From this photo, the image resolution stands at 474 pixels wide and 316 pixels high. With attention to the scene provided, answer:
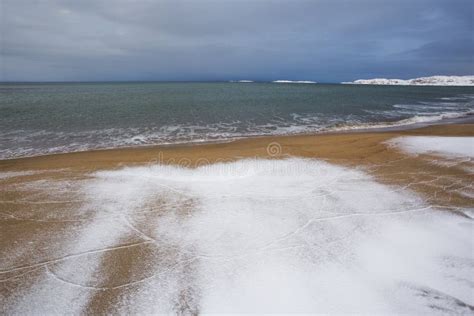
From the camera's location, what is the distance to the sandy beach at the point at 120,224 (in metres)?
3.76

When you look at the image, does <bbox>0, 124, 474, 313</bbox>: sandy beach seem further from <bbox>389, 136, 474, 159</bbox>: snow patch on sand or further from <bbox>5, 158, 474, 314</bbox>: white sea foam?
<bbox>389, 136, 474, 159</bbox>: snow patch on sand

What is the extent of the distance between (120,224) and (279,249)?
3.11m

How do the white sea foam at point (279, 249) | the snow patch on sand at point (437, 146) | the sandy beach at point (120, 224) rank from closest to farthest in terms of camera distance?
1. the white sea foam at point (279, 249)
2. the sandy beach at point (120, 224)
3. the snow patch on sand at point (437, 146)

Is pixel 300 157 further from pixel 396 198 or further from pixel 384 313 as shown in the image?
pixel 384 313

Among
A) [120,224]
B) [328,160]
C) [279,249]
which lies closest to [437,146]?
[328,160]

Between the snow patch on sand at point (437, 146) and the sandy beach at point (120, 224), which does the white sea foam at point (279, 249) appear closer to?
the sandy beach at point (120, 224)

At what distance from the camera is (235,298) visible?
11.9 ft

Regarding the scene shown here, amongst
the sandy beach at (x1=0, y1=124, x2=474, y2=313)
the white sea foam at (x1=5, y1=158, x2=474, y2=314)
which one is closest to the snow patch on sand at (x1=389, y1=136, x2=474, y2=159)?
the sandy beach at (x1=0, y1=124, x2=474, y2=313)

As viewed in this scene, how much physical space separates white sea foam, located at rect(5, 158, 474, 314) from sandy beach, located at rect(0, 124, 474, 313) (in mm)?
33

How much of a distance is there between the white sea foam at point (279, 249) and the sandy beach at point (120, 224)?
0.03m

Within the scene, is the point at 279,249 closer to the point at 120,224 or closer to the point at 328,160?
the point at 120,224

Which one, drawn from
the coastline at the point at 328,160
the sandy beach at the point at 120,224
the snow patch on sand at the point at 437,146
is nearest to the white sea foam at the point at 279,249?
the sandy beach at the point at 120,224

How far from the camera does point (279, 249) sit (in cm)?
461

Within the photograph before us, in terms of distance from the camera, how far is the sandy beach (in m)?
3.76
